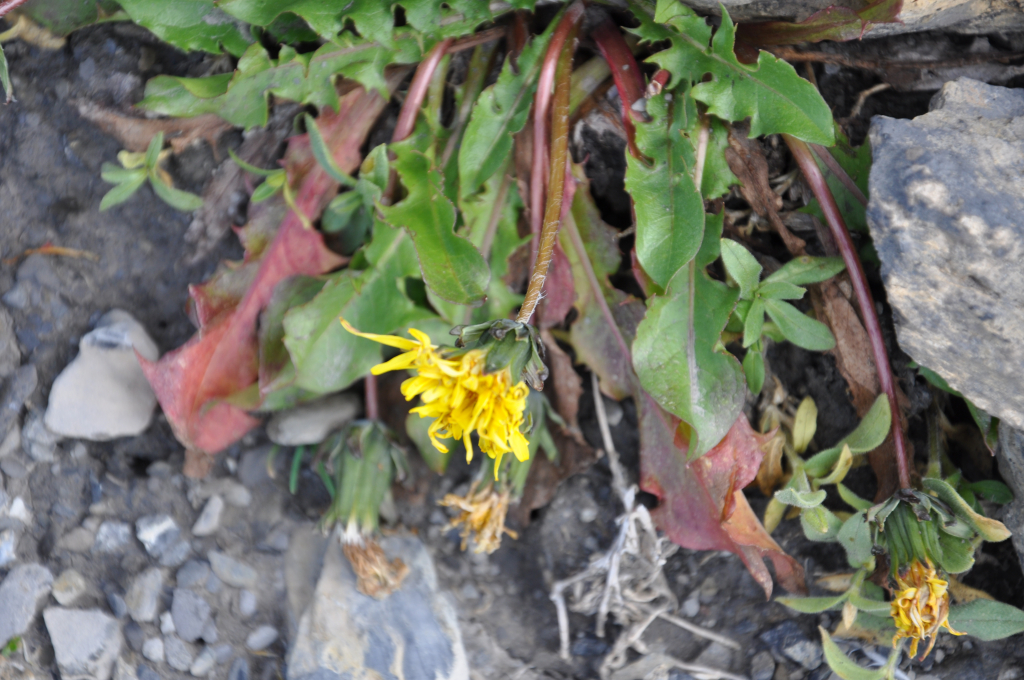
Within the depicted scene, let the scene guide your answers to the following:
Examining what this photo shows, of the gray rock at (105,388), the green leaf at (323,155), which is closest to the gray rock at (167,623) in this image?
the gray rock at (105,388)

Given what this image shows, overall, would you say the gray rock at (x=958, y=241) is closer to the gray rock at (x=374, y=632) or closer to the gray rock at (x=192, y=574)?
the gray rock at (x=374, y=632)

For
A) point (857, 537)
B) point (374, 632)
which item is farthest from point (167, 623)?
point (857, 537)

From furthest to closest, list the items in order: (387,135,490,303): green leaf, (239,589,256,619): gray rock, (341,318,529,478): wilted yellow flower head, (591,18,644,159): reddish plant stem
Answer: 1. (239,589,256,619): gray rock
2. (591,18,644,159): reddish plant stem
3. (387,135,490,303): green leaf
4. (341,318,529,478): wilted yellow flower head

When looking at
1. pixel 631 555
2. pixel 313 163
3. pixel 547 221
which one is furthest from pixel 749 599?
pixel 313 163

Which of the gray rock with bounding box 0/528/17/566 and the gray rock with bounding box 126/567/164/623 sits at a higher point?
the gray rock with bounding box 0/528/17/566

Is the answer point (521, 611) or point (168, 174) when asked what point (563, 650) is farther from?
point (168, 174)

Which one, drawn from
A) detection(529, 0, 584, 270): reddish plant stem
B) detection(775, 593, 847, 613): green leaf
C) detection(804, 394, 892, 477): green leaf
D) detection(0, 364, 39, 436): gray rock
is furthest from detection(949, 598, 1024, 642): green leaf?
detection(0, 364, 39, 436): gray rock

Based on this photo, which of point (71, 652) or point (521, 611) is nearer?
point (71, 652)

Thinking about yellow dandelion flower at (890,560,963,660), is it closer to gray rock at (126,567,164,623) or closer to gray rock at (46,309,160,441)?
gray rock at (126,567,164,623)
